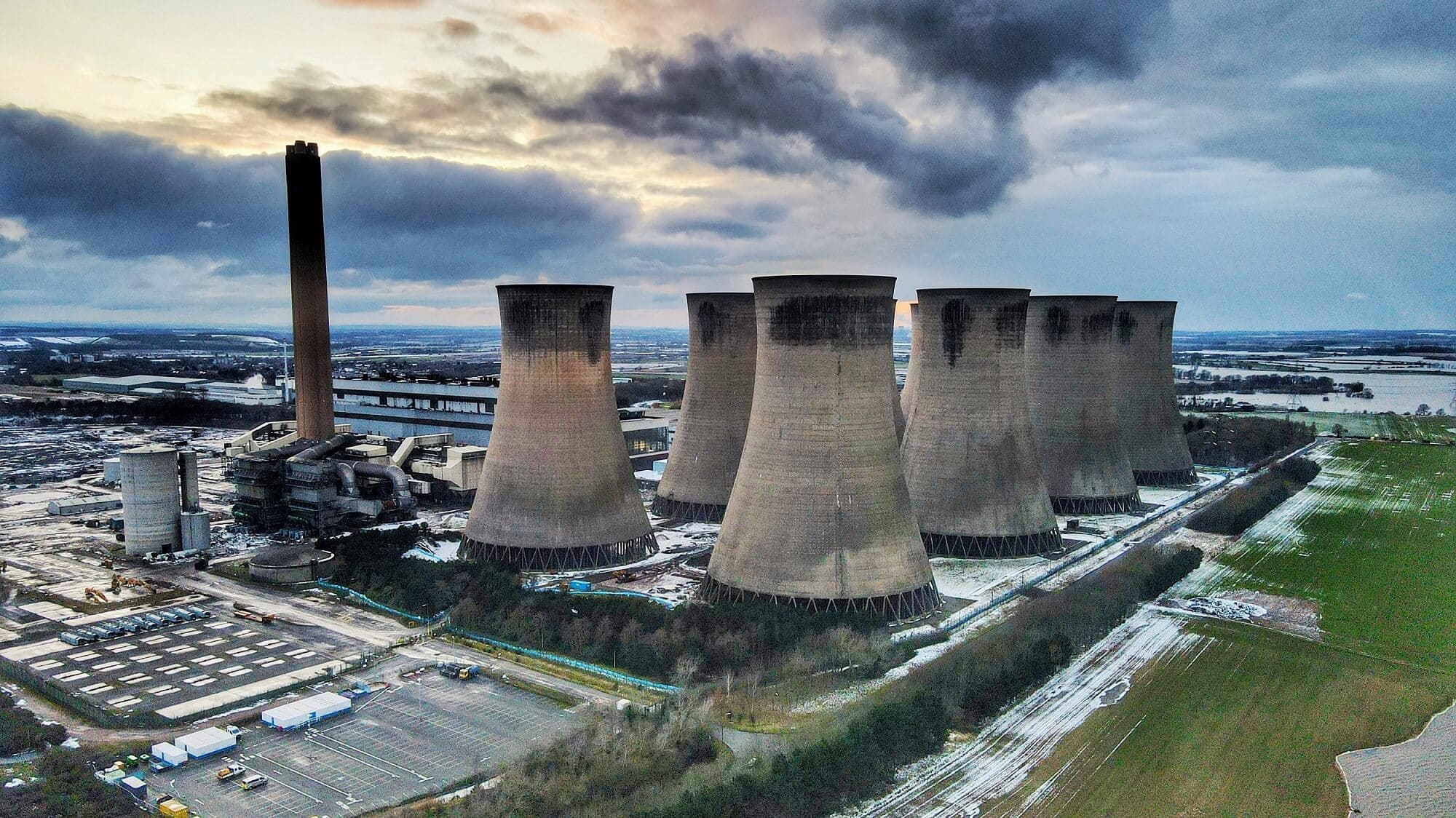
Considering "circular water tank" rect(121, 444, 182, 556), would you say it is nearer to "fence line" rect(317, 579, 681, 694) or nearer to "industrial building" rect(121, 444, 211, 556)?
"industrial building" rect(121, 444, 211, 556)

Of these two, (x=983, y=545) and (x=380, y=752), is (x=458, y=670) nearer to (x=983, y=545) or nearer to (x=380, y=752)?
(x=380, y=752)

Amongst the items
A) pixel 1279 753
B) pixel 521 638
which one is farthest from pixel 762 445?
pixel 1279 753

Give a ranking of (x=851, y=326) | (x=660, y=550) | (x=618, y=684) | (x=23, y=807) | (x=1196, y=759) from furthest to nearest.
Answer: (x=660, y=550)
(x=851, y=326)
(x=618, y=684)
(x=1196, y=759)
(x=23, y=807)

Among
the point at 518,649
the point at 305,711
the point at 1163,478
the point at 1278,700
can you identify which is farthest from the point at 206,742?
the point at 1163,478

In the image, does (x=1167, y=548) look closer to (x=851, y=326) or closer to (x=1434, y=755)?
(x=1434, y=755)

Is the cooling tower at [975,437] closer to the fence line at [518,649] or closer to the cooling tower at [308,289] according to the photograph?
the fence line at [518,649]
